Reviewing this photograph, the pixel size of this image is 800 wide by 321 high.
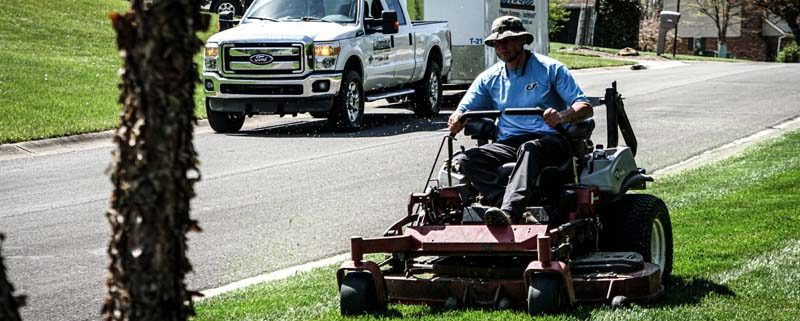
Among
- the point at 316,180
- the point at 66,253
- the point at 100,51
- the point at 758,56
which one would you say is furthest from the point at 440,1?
the point at 758,56

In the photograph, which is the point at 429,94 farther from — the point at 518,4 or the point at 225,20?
the point at 518,4

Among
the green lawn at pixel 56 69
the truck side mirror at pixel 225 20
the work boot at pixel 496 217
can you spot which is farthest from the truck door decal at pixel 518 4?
the work boot at pixel 496 217

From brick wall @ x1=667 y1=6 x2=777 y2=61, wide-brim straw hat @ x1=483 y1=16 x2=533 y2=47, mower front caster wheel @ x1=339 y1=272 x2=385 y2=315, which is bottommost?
brick wall @ x1=667 y1=6 x2=777 y2=61

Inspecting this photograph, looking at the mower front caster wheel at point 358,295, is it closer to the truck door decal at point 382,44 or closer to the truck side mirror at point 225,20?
the truck door decal at point 382,44

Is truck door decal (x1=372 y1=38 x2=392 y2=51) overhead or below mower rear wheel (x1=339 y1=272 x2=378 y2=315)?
overhead

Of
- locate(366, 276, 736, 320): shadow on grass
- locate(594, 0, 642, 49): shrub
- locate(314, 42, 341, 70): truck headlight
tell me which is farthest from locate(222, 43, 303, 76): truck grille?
locate(594, 0, 642, 49): shrub

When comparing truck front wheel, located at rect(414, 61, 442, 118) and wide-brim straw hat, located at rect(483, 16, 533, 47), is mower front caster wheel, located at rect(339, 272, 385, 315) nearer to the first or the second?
wide-brim straw hat, located at rect(483, 16, 533, 47)

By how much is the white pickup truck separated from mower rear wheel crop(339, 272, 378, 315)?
1198 centimetres

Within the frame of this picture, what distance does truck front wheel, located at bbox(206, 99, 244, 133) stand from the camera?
1927cm

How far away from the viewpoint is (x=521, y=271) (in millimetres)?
6898

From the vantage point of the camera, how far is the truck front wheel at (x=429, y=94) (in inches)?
875

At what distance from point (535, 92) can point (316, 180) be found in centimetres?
621

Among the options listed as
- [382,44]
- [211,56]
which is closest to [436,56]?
[382,44]

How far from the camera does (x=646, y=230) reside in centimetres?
734
